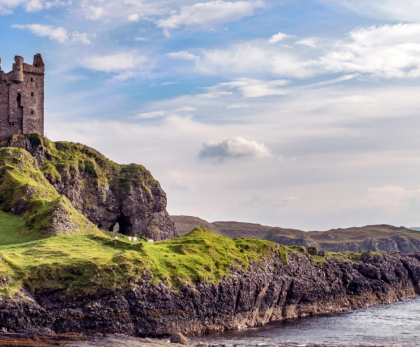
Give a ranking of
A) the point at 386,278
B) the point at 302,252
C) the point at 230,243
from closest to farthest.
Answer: the point at 230,243 → the point at 302,252 → the point at 386,278

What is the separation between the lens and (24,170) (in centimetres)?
9450

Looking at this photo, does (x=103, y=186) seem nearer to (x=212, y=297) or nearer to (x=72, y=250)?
(x=72, y=250)

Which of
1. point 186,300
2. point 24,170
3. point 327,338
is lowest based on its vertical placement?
point 327,338

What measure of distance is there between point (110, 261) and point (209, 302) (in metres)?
14.3

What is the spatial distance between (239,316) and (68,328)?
25191mm

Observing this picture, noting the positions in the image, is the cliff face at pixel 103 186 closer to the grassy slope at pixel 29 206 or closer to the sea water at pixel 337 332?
the grassy slope at pixel 29 206

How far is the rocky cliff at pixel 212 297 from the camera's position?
2025 inches

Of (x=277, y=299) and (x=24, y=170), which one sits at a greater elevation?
(x=24, y=170)

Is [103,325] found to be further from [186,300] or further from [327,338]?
[327,338]

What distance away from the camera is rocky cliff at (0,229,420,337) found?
51438 millimetres

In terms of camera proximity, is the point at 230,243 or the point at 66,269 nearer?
the point at 66,269

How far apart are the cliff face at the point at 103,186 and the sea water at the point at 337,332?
63977 millimetres

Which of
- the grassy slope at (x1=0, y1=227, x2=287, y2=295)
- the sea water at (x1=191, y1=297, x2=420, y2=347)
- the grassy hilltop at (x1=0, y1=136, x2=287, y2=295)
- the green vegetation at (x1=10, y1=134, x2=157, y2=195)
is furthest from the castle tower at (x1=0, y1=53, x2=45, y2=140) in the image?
the sea water at (x1=191, y1=297, x2=420, y2=347)

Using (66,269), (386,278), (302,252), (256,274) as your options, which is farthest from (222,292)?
(386,278)
